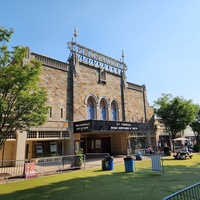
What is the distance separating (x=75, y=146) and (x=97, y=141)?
17.2 feet

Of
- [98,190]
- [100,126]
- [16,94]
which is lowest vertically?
[98,190]

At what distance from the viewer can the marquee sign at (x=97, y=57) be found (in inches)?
840

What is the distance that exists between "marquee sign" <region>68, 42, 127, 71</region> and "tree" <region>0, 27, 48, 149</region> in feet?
35.4

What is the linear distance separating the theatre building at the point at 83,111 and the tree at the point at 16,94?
2.56 m

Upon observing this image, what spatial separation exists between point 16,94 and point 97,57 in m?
14.8

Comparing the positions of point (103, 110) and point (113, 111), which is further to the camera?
point (113, 111)

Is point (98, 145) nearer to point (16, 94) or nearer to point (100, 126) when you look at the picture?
point (100, 126)

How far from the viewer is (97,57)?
923 inches

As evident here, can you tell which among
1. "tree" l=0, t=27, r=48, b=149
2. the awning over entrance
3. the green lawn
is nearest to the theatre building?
the awning over entrance

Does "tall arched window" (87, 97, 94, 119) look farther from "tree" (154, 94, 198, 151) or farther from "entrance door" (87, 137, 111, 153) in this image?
"tree" (154, 94, 198, 151)

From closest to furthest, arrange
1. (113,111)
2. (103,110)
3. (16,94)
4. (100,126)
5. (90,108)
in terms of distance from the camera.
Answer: (16,94)
(100,126)
(90,108)
(103,110)
(113,111)

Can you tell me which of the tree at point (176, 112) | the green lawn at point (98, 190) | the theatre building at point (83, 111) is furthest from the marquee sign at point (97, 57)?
the green lawn at point (98, 190)

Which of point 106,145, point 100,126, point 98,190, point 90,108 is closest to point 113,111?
point 90,108

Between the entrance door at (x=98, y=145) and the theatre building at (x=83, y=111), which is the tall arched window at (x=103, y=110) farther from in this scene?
the entrance door at (x=98, y=145)
